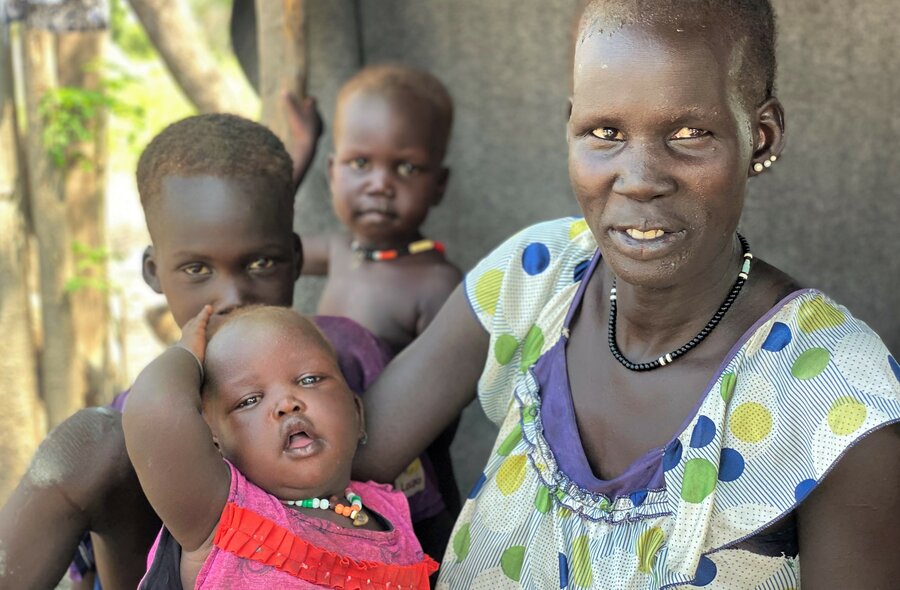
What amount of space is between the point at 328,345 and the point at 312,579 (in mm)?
465

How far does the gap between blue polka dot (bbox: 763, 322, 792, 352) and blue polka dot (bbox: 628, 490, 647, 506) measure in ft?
1.00

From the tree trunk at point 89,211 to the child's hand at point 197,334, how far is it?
8.18 ft

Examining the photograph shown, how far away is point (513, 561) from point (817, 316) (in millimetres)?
674

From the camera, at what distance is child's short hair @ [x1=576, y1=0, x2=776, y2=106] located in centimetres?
171

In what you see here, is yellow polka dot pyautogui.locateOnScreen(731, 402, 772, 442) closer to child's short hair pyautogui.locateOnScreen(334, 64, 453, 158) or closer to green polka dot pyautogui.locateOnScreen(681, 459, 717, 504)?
green polka dot pyautogui.locateOnScreen(681, 459, 717, 504)

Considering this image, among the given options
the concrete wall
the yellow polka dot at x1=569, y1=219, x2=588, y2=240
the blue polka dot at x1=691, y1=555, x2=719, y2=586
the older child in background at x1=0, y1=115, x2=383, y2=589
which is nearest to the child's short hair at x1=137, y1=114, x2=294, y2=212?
the older child in background at x1=0, y1=115, x2=383, y2=589

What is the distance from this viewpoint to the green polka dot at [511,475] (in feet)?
6.63

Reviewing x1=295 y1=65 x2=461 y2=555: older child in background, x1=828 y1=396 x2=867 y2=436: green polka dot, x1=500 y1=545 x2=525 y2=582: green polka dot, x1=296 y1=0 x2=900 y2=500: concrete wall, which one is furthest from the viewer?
x1=295 y1=65 x2=461 y2=555: older child in background

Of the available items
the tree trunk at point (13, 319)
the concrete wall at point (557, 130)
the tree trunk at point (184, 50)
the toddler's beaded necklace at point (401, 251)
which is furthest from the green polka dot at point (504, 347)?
the tree trunk at point (13, 319)

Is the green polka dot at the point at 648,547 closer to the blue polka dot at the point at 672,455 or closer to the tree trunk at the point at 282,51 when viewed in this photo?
the blue polka dot at the point at 672,455

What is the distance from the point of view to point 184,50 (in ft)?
13.5

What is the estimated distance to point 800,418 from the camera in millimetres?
1688

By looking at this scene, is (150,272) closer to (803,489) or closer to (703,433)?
(703,433)

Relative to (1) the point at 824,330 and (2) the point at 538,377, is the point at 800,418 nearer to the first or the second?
(1) the point at 824,330
